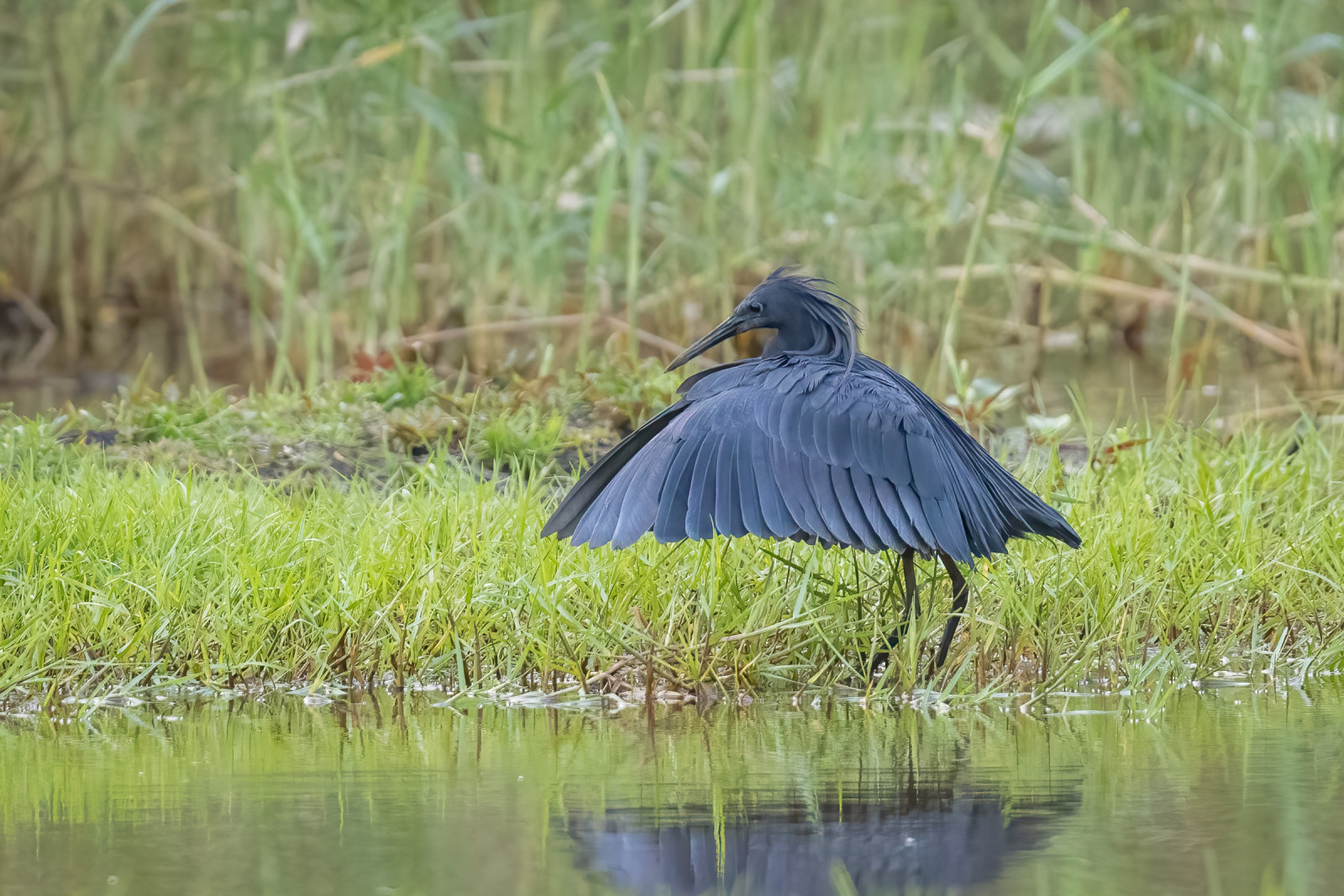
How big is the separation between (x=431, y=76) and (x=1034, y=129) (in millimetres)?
4217

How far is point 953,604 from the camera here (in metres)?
4.57

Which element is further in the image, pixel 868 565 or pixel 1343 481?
pixel 1343 481

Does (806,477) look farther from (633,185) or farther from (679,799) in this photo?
(633,185)

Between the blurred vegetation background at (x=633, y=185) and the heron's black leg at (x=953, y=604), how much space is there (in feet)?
8.89

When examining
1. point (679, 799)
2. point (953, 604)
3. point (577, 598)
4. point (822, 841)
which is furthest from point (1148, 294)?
point (822, 841)

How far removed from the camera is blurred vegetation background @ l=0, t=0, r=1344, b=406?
8.66 m

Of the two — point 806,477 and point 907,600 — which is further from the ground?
point 806,477

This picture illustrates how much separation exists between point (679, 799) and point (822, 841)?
1.26 ft

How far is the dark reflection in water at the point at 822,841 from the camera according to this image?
274 centimetres

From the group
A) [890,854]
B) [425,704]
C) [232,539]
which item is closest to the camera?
[890,854]

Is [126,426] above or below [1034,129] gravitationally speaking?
below

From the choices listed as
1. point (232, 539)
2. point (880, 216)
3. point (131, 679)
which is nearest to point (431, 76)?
point (880, 216)

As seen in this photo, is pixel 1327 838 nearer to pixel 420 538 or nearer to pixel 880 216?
pixel 420 538

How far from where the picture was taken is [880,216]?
9148 millimetres
